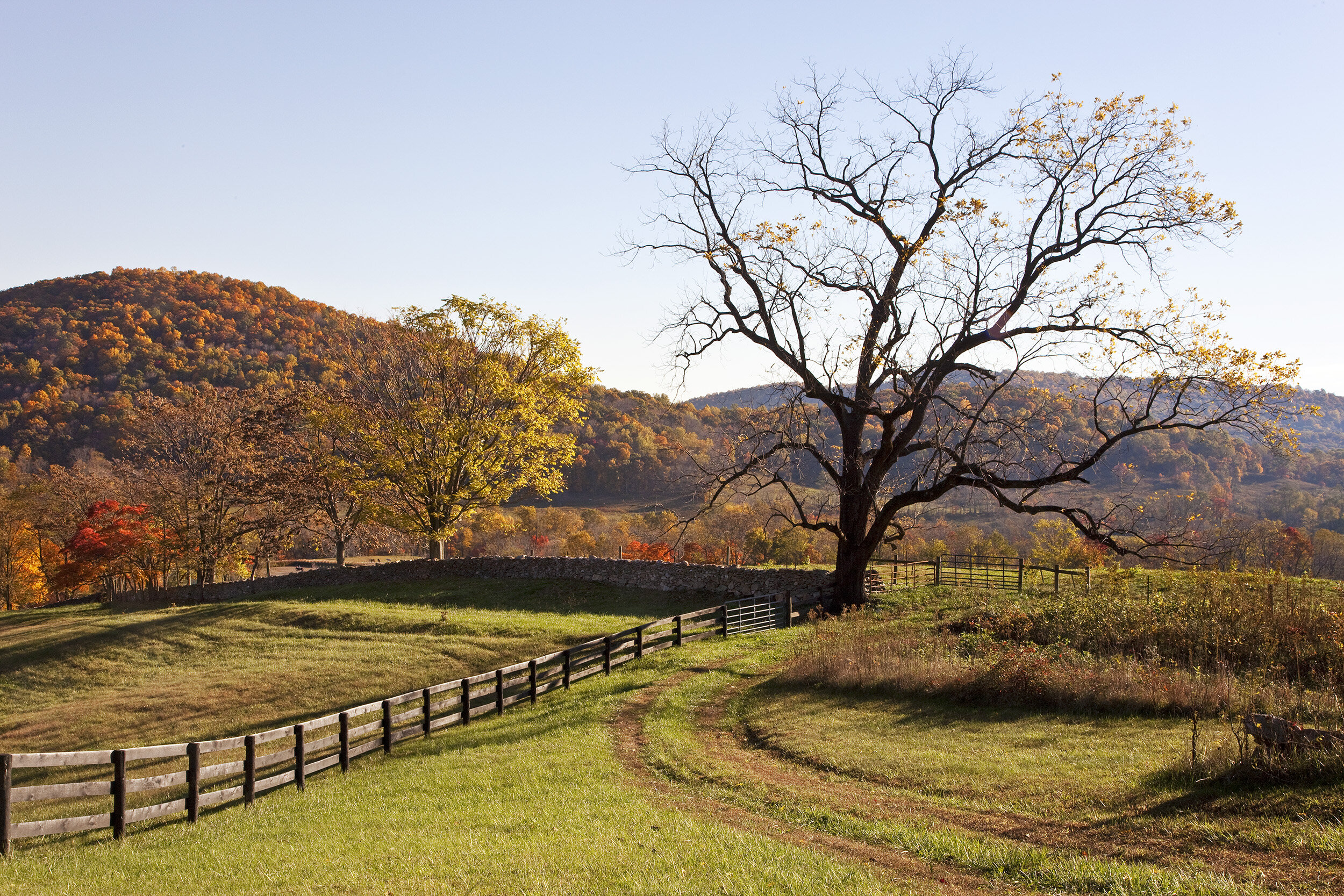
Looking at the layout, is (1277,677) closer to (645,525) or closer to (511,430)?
(511,430)

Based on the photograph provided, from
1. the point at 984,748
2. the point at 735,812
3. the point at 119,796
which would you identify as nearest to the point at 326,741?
the point at 119,796

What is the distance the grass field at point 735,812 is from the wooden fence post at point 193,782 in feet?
1.17

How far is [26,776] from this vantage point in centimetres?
1875

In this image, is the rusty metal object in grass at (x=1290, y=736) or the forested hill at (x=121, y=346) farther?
the forested hill at (x=121, y=346)

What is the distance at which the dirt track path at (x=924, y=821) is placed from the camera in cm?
700

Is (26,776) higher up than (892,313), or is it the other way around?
(892,313)

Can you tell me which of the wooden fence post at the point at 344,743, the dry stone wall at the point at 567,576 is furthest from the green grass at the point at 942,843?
the dry stone wall at the point at 567,576

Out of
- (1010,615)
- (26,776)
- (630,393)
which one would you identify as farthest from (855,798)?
(630,393)

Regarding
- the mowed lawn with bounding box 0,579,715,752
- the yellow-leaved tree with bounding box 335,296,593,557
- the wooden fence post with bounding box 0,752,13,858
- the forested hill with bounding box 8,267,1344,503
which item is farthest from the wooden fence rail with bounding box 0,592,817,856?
Result: the forested hill with bounding box 8,267,1344,503

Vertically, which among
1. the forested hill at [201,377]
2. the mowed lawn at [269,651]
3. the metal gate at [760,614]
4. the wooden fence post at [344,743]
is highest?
the forested hill at [201,377]

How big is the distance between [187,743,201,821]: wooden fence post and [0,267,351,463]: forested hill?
238 feet

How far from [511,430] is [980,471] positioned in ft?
77.5

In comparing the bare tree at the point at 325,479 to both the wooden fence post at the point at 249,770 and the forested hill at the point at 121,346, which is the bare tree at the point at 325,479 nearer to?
the wooden fence post at the point at 249,770

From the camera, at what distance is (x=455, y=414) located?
38.6m
